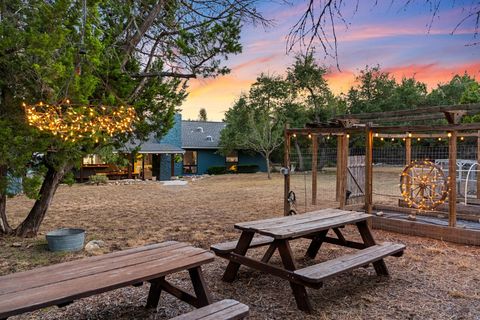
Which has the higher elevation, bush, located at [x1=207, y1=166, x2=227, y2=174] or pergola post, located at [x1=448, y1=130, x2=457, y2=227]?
pergola post, located at [x1=448, y1=130, x2=457, y2=227]

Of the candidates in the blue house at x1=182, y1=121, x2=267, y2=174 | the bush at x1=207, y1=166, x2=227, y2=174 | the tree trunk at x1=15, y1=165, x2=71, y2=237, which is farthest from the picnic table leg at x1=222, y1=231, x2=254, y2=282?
the bush at x1=207, y1=166, x2=227, y2=174

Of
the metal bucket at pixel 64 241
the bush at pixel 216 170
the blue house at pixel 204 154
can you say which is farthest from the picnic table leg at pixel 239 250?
the bush at pixel 216 170

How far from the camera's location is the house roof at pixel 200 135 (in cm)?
2430

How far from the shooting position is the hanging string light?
15.5 ft

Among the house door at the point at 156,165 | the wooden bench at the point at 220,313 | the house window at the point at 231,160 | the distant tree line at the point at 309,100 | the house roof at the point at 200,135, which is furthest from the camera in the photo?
the house window at the point at 231,160

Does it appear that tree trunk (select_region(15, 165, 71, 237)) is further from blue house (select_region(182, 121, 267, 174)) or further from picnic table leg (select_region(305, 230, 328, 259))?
blue house (select_region(182, 121, 267, 174))

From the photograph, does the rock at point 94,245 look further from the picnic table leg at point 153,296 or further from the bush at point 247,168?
the bush at point 247,168

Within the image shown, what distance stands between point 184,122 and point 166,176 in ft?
25.7

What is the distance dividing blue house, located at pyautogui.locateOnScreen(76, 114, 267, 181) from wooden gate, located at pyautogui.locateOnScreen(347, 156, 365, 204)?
11822 millimetres

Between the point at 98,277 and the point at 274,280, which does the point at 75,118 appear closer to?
the point at 98,277

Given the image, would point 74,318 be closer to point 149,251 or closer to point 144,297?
point 144,297

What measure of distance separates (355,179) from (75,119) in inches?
269

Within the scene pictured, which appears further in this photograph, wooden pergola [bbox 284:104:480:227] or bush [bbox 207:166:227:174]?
bush [bbox 207:166:227:174]

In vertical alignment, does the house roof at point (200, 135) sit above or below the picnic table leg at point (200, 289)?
above
